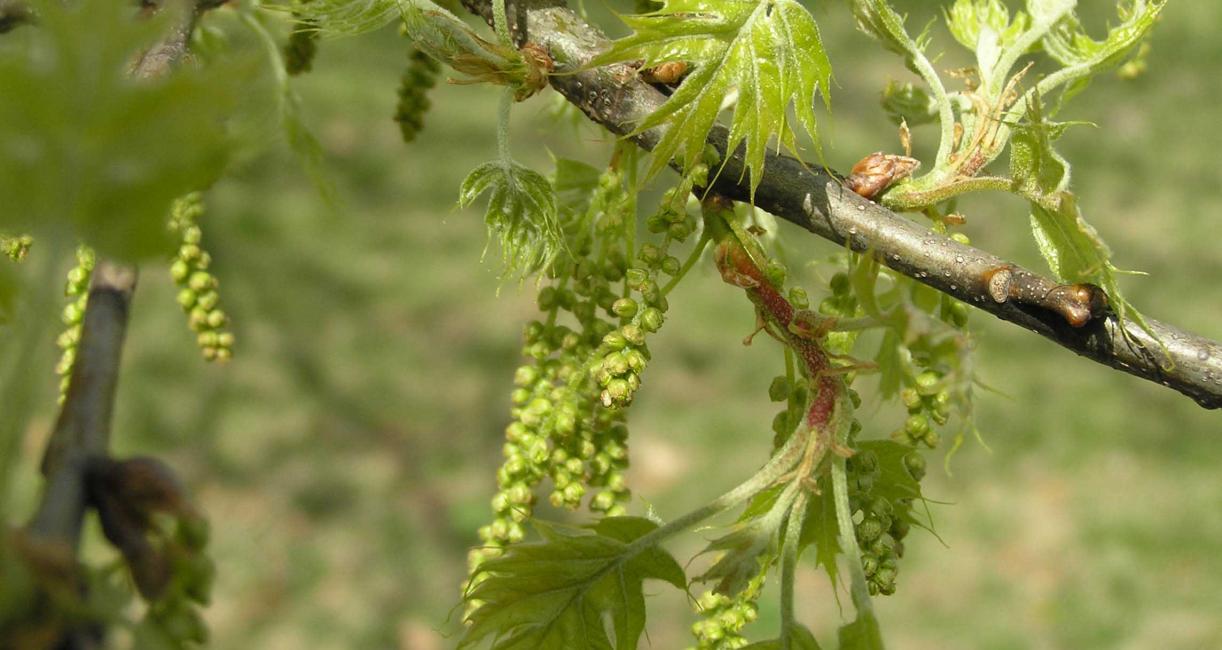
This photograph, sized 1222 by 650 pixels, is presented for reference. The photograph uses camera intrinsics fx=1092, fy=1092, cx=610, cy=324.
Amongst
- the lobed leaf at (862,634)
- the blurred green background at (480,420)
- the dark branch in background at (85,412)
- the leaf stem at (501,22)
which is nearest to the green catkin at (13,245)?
the dark branch in background at (85,412)

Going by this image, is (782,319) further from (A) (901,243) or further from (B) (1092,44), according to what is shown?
(B) (1092,44)

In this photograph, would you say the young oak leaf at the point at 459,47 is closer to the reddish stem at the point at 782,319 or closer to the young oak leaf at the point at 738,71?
the young oak leaf at the point at 738,71

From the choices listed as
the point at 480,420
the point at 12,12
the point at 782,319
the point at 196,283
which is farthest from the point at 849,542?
the point at 480,420

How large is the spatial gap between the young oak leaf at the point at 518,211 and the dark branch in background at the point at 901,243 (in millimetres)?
87

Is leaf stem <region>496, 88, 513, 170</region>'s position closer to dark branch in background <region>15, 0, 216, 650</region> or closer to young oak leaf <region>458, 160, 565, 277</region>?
young oak leaf <region>458, 160, 565, 277</region>

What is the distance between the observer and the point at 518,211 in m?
1.02

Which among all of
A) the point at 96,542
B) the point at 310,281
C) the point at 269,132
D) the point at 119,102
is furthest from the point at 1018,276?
the point at 310,281

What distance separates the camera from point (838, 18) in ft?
16.5

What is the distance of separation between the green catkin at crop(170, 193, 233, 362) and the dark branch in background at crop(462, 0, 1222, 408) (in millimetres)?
395

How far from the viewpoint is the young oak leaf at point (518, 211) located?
1.01m

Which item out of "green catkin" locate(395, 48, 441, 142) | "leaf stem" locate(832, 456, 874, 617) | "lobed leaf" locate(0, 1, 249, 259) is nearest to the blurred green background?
"green catkin" locate(395, 48, 441, 142)

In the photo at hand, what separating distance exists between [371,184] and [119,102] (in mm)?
4005

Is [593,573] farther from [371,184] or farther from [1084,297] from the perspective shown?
[371,184]

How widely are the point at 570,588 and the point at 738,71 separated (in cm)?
46
